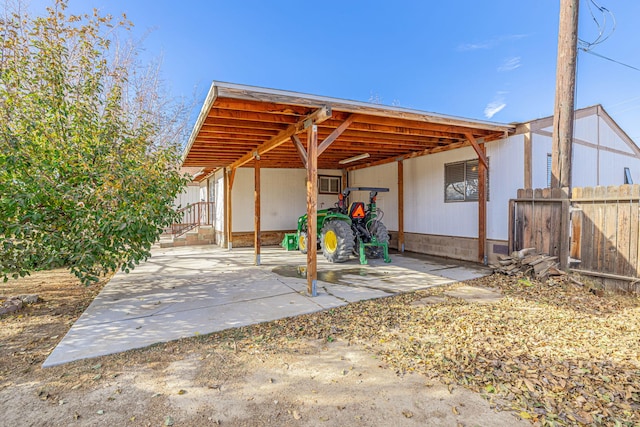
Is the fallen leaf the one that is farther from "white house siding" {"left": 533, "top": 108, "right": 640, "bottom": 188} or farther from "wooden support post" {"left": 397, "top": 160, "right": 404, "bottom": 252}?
"wooden support post" {"left": 397, "top": 160, "right": 404, "bottom": 252}

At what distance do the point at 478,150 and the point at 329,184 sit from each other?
5762 millimetres

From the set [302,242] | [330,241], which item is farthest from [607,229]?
[302,242]

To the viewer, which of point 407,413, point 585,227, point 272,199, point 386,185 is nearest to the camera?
point 407,413

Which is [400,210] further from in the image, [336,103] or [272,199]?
[336,103]

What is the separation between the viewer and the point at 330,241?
23.3 feet

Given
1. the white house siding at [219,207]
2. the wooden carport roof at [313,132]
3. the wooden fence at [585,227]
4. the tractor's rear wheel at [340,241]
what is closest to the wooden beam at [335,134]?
the wooden carport roof at [313,132]

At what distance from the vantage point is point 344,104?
177 inches

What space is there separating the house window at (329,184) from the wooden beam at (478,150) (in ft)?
18.2

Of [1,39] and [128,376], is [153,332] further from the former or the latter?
[1,39]

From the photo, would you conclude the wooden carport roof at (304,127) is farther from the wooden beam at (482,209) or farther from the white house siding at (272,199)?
the white house siding at (272,199)

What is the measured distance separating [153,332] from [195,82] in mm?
13102

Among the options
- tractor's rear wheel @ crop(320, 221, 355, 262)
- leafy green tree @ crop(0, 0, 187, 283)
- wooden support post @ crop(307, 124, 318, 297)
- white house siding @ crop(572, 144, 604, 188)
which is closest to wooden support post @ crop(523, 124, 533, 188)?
white house siding @ crop(572, 144, 604, 188)

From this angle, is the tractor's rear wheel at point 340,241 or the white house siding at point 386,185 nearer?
the tractor's rear wheel at point 340,241

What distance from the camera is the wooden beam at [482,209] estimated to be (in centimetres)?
651
